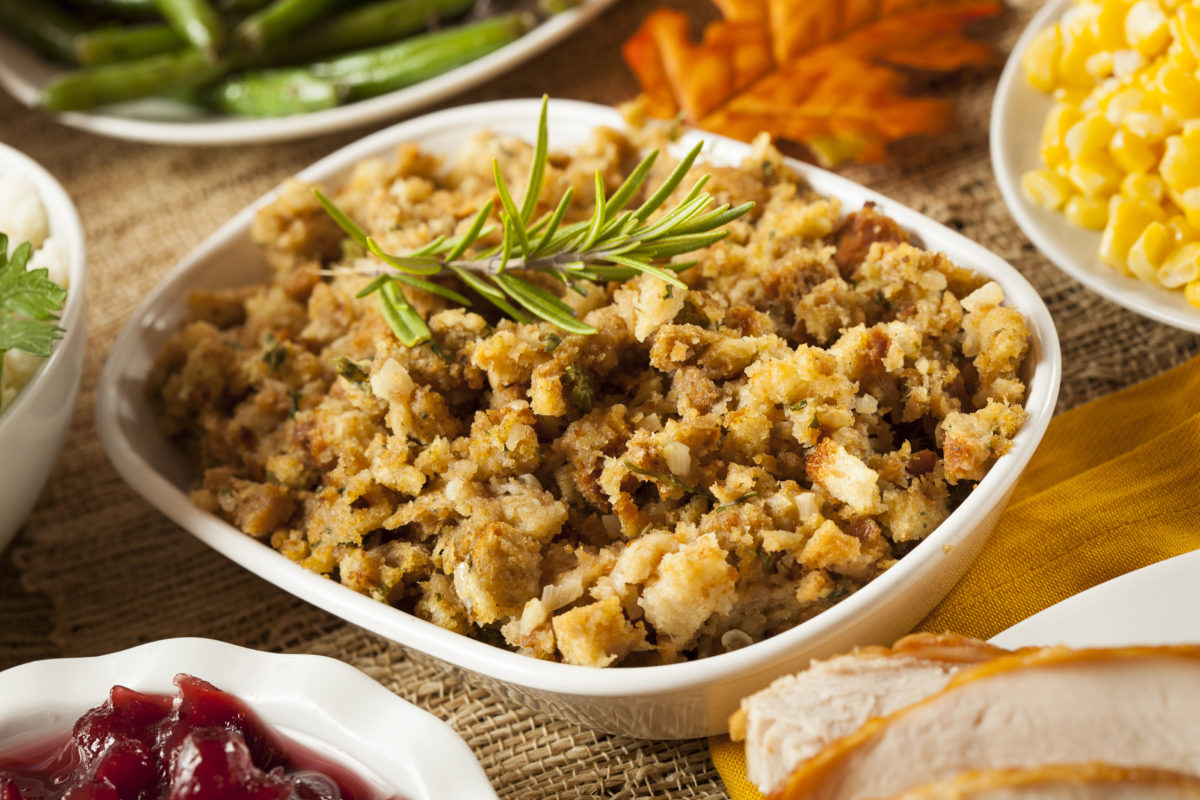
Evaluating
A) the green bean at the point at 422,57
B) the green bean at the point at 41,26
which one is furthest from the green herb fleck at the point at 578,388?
the green bean at the point at 41,26

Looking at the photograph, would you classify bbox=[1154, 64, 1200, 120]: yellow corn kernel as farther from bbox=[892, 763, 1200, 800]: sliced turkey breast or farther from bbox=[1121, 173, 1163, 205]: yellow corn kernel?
bbox=[892, 763, 1200, 800]: sliced turkey breast

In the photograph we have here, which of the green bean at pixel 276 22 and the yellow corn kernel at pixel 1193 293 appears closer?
the yellow corn kernel at pixel 1193 293

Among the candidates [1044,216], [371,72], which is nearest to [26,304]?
[371,72]

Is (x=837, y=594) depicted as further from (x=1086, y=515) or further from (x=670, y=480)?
(x=1086, y=515)

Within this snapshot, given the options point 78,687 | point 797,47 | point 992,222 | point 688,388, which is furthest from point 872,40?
point 78,687

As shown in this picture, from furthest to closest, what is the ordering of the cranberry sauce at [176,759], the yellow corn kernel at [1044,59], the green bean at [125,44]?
1. the green bean at [125,44]
2. the yellow corn kernel at [1044,59]
3. the cranberry sauce at [176,759]

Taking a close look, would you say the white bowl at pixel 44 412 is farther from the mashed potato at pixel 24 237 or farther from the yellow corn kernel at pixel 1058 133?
the yellow corn kernel at pixel 1058 133

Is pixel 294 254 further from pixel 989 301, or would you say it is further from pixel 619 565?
pixel 989 301
